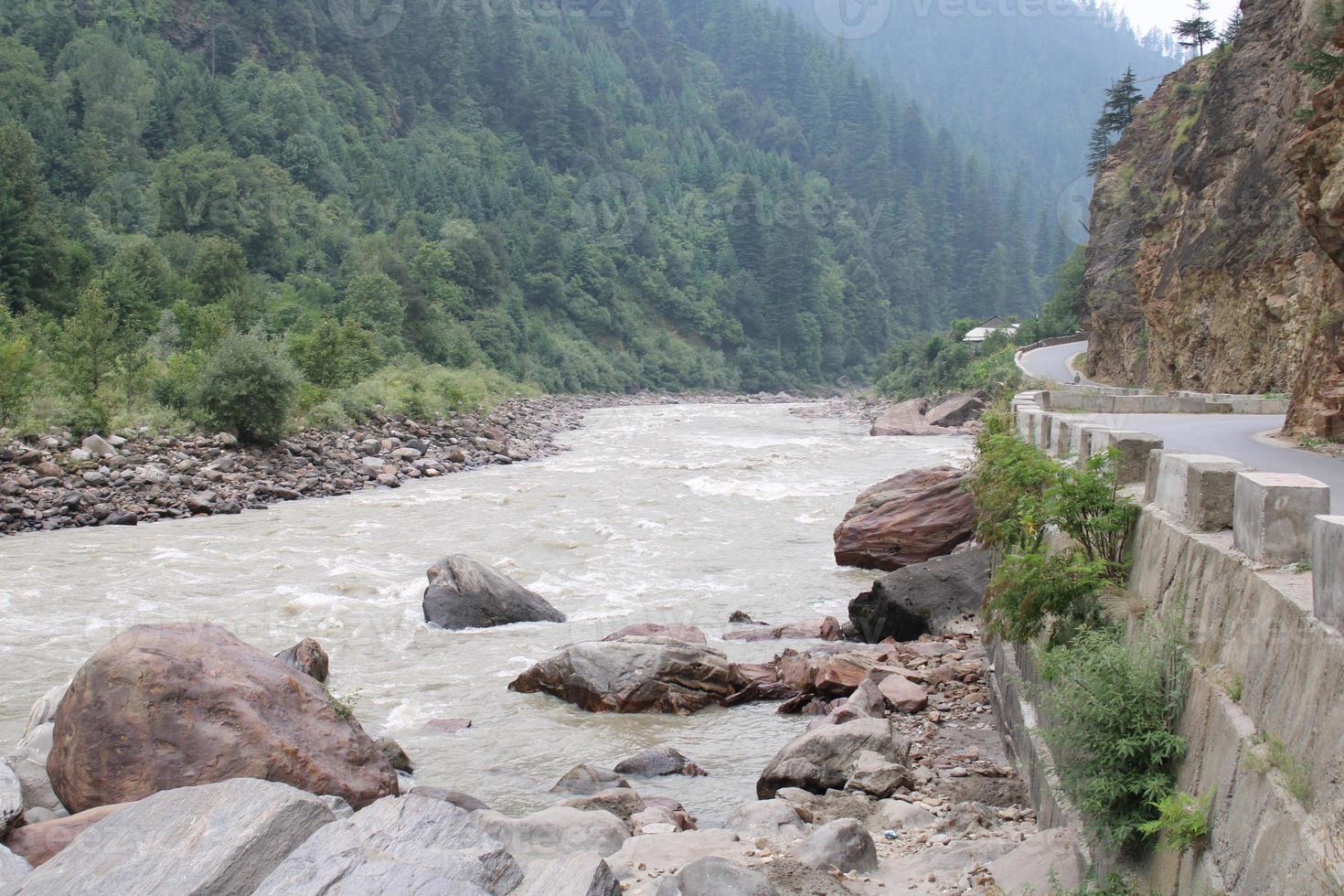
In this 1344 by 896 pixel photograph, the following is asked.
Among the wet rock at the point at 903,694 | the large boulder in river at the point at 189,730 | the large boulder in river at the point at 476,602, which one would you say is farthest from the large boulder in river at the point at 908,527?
the large boulder in river at the point at 189,730

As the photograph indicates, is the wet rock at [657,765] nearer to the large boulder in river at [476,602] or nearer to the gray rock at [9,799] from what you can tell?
the gray rock at [9,799]

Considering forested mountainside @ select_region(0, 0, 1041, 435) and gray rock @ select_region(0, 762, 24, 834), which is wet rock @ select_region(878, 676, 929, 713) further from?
forested mountainside @ select_region(0, 0, 1041, 435)

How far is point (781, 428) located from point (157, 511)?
31.2 metres

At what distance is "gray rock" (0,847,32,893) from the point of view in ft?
16.8

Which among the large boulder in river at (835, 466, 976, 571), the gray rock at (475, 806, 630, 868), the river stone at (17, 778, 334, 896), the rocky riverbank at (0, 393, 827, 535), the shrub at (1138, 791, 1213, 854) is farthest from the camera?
the rocky riverbank at (0, 393, 827, 535)

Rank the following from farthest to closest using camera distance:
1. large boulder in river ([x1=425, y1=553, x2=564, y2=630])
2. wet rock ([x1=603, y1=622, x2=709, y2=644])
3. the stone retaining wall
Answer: large boulder in river ([x1=425, y1=553, x2=564, y2=630]) → wet rock ([x1=603, y1=622, x2=709, y2=644]) → the stone retaining wall

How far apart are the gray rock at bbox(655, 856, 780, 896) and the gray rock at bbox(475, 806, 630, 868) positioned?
2.42 feet

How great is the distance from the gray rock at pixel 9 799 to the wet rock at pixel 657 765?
3980 millimetres

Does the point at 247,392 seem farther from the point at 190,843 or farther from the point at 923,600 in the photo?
the point at 190,843

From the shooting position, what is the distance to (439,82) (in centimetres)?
10750

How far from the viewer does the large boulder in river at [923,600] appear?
1201 cm

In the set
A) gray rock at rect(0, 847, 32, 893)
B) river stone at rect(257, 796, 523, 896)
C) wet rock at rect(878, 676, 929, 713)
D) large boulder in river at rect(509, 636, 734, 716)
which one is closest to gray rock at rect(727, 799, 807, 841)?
river stone at rect(257, 796, 523, 896)

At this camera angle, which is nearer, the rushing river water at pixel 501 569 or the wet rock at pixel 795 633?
the rushing river water at pixel 501 569

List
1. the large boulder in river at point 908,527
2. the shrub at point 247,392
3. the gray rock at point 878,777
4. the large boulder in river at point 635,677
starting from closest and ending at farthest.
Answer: the gray rock at point 878,777 < the large boulder in river at point 635,677 < the large boulder in river at point 908,527 < the shrub at point 247,392
